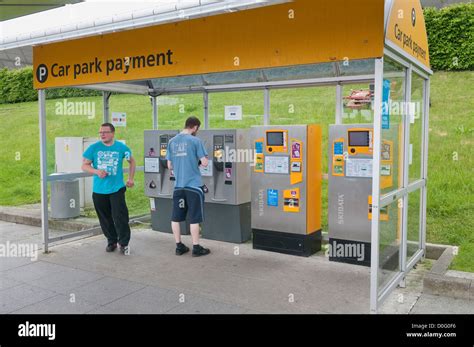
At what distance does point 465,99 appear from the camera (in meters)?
10.6

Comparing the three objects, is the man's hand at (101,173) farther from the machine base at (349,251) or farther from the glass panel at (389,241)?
the glass panel at (389,241)

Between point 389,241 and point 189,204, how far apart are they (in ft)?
8.21

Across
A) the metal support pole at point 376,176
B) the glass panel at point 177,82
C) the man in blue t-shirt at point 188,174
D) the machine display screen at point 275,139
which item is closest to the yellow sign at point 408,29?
the metal support pole at point 376,176

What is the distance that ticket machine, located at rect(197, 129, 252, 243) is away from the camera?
250 inches

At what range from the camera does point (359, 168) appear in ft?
17.6

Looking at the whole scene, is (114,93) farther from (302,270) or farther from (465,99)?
(465,99)

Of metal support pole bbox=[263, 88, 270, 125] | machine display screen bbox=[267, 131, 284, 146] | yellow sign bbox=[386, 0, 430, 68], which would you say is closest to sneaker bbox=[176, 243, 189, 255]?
machine display screen bbox=[267, 131, 284, 146]

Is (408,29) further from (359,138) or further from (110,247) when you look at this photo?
(110,247)

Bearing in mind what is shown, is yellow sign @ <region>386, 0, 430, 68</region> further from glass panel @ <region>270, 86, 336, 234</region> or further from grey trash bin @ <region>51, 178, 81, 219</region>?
grey trash bin @ <region>51, 178, 81, 219</region>

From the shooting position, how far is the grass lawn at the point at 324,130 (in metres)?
6.51

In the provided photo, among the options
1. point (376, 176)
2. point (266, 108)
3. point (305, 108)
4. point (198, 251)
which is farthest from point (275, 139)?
point (305, 108)

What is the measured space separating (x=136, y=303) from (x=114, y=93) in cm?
431

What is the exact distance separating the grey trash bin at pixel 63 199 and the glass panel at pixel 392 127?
5506 millimetres
